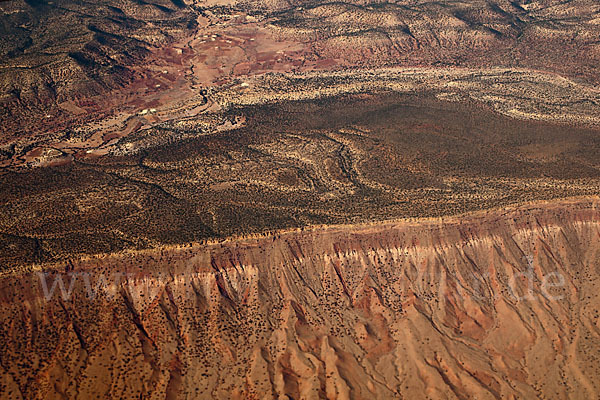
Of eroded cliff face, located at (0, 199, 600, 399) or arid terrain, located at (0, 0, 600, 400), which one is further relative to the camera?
arid terrain, located at (0, 0, 600, 400)

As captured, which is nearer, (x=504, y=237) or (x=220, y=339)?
(x=220, y=339)

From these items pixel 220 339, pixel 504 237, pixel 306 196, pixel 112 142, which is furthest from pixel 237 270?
pixel 112 142

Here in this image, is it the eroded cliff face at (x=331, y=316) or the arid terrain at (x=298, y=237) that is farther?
the arid terrain at (x=298, y=237)

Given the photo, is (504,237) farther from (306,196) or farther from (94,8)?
(94,8)
